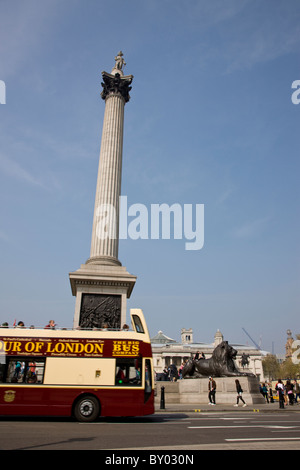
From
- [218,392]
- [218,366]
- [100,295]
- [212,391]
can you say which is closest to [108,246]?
[100,295]

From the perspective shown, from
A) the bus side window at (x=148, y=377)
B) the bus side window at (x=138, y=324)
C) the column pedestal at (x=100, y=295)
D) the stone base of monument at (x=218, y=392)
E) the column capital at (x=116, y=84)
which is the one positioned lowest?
the stone base of monument at (x=218, y=392)

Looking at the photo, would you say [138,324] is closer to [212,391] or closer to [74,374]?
[74,374]

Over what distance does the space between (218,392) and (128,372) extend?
11476 mm

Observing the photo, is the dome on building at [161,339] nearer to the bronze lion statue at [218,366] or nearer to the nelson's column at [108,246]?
the nelson's column at [108,246]

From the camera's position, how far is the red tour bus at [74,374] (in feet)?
41.5

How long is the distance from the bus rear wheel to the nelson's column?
40.8ft

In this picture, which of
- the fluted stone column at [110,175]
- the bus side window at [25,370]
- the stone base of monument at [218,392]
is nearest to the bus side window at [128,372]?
the bus side window at [25,370]

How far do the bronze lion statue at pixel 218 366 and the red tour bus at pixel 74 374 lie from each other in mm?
11005

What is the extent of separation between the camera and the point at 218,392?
22.6m

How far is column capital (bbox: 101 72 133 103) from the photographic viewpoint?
1507 inches

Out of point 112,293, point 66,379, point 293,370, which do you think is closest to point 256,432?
point 66,379

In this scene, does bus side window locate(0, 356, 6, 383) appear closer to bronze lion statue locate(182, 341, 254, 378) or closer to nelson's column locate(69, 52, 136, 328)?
nelson's column locate(69, 52, 136, 328)

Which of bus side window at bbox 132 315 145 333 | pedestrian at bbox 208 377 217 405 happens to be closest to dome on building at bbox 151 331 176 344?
pedestrian at bbox 208 377 217 405

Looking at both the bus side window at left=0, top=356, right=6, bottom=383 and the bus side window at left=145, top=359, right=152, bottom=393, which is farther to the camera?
the bus side window at left=145, top=359, right=152, bottom=393
